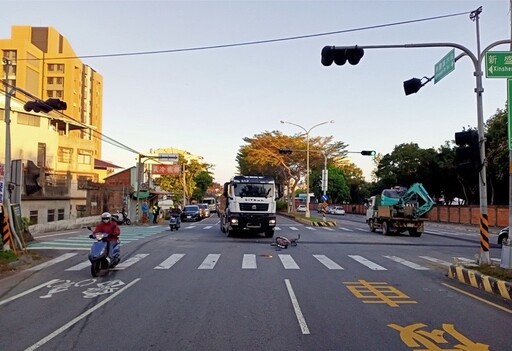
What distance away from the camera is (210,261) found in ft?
51.4

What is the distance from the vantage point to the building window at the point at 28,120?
42.6 metres

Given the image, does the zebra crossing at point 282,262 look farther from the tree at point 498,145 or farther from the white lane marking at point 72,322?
the tree at point 498,145

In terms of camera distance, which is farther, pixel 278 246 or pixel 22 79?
pixel 22 79

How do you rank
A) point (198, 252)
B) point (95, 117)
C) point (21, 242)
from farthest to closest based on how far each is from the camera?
point (95, 117), point (198, 252), point (21, 242)

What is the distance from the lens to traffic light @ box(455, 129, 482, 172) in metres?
13.2

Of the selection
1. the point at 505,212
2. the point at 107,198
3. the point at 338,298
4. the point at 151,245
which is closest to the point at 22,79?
the point at 107,198

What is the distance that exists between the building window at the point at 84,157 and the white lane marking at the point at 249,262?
40.7 m

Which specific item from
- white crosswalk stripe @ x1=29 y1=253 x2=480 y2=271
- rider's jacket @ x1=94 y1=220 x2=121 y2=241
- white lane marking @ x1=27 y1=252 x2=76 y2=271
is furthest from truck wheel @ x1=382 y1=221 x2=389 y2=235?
rider's jacket @ x1=94 y1=220 x2=121 y2=241

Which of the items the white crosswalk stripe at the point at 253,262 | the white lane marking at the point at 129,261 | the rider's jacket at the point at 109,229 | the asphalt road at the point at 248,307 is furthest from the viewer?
the white crosswalk stripe at the point at 253,262

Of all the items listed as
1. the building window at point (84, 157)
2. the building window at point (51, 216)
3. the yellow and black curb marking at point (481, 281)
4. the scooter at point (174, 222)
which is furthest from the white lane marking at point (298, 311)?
the building window at point (84, 157)

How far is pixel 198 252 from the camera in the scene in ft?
60.6

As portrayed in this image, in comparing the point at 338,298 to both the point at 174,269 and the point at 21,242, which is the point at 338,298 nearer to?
the point at 174,269

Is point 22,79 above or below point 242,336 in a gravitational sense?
above

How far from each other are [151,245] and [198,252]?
364 cm
